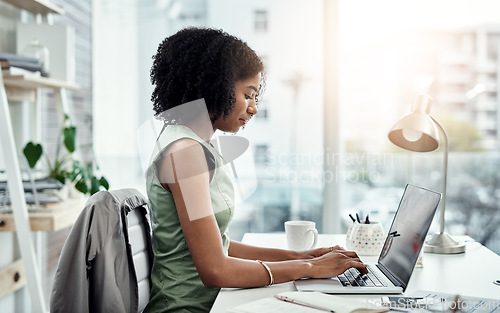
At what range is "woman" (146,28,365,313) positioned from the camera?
1113 mm

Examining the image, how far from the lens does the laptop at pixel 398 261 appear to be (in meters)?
1.10

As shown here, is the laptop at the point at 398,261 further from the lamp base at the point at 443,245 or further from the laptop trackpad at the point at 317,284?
the lamp base at the point at 443,245

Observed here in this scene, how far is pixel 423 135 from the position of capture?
160cm

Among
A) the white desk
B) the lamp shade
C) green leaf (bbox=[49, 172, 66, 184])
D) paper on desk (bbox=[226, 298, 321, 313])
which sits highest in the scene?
the lamp shade

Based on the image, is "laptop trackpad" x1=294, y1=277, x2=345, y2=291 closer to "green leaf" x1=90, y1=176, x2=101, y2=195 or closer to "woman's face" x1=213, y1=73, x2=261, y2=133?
"woman's face" x1=213, y1=73, x2=261, y2=133

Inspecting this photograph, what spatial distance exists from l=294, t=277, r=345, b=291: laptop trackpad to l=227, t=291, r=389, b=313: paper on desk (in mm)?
117

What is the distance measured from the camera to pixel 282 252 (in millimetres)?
1415

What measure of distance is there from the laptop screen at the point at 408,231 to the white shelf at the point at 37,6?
1699 mm

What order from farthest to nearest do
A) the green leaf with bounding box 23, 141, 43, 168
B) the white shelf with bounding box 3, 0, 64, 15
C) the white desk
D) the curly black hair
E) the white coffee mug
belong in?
1. the white shelf with bounding box 3, 0, 64, 15
2. the green leaf with bounding box 23, 141, 43, 168
3. the white coffee mug
4. the curly black hair
5. the white desk

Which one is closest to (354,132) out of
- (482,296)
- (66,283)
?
(482,296)

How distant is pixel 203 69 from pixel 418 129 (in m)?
0.65

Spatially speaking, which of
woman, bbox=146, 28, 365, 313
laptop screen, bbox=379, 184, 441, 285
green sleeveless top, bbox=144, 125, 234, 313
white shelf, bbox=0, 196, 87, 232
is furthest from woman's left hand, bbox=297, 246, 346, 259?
white shelf, bbox=0, 196, 87, 232

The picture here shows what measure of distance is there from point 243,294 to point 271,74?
1.80 meters

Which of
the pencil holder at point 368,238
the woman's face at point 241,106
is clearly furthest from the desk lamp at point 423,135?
the woman's face at point 241,106
